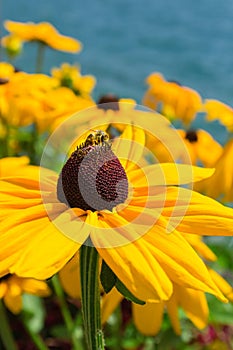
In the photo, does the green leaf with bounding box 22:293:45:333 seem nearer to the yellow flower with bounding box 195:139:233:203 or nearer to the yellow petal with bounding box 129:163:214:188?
the yellow flower with bounding box 195:139:233:203

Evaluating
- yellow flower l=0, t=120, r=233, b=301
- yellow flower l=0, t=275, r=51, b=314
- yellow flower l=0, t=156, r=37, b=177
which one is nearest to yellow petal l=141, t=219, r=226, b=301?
yellow flower l=0, t=120, r=233, b=301

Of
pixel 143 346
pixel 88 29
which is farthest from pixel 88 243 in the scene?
pixel 88 29

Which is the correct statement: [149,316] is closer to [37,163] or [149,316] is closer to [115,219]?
[115,219]

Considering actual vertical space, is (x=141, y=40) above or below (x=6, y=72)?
below

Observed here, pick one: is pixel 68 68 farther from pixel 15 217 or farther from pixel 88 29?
pixel 88 29

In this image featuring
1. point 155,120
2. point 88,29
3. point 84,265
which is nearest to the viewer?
point 84,265

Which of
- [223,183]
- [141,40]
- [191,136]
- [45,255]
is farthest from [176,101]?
[141,40]
